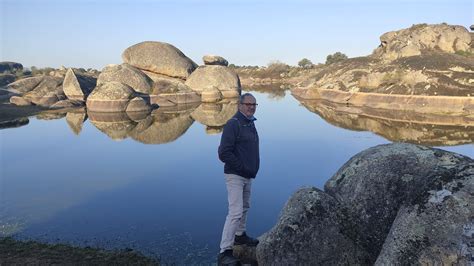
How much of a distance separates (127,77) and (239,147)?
42.5 m

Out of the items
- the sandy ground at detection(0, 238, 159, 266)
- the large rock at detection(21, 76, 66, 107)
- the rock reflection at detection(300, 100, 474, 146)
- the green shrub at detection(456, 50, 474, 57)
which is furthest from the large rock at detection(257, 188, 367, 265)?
the green shrub at detection(456, 50, 474, 57)

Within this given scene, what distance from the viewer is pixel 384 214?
227 inches

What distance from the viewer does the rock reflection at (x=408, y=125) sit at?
22658 mm

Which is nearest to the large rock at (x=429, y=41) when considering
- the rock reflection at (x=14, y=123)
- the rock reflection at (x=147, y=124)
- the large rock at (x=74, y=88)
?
the rock reflection at (x=147, y=124)

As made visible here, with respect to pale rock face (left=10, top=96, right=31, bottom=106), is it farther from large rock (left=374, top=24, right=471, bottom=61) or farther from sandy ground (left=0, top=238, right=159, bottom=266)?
large rock (left=374, top=24, right=471, bottom=61)

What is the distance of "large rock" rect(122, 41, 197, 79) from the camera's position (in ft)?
182

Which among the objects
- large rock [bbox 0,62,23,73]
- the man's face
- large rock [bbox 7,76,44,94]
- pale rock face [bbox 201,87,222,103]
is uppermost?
large rock [bbox 0,62,23,73]

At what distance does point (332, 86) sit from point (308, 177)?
3851 cm

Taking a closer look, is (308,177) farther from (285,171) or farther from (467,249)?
(467,249)

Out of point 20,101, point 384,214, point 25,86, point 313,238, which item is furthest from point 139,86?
point 384,214

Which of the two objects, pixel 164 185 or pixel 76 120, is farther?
pixel 76 120

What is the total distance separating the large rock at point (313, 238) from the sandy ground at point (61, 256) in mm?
3223

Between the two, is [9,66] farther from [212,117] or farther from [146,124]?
[146,124]

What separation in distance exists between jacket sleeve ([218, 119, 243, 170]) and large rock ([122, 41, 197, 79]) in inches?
1972
